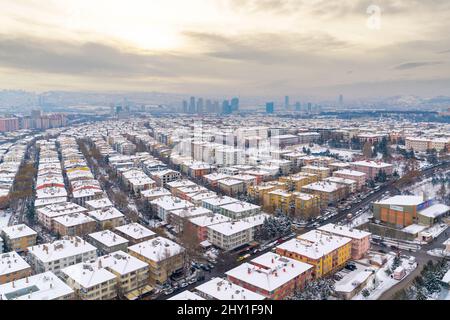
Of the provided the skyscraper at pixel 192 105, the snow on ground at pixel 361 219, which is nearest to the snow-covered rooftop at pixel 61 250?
the snow on ground at pixel 361 219

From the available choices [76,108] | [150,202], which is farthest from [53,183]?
[76,108]

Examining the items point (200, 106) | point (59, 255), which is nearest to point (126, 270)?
point (59, 255)

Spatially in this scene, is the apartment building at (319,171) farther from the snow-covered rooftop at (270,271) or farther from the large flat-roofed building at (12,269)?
the large flat-roofed building at (12,269)

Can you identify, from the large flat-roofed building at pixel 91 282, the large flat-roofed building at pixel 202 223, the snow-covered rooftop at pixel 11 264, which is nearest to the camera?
the large flat-roofed building at pixel 91 282

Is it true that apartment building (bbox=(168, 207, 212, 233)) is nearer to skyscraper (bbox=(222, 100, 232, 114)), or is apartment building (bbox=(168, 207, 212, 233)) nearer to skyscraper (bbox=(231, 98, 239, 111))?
skyscraper (bbox=(222, 100, 232, 114))

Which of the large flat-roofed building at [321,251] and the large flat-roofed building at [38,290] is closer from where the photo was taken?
the large flat-roofed building at [38,290]

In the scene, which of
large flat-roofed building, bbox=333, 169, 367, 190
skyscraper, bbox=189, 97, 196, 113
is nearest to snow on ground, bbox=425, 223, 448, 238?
large flat-roofed building, bbox=333, 169, 367, 190

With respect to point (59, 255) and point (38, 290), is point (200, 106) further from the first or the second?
point (38, 290)

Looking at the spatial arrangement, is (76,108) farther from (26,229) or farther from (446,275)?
(446,275)
